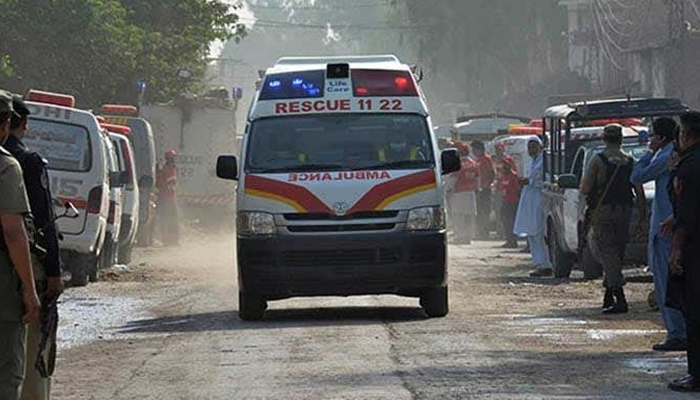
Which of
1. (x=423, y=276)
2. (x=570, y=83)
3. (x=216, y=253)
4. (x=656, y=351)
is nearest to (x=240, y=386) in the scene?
(x=656, y=351)

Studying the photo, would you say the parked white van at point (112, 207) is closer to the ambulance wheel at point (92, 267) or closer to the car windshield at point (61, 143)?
the ambulance wheel at point (92, 267)

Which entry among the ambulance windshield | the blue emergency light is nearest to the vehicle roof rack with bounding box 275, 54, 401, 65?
the blue emergency light

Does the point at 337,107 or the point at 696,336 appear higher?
the point at 337,107

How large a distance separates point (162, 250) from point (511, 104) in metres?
52.4

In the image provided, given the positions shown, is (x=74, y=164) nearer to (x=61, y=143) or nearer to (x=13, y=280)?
(x=61, y=143)

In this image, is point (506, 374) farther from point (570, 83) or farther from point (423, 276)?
point (570, 83)

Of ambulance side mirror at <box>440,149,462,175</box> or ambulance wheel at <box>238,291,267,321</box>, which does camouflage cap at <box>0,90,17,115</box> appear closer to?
ambulance wheel at <box>238,291,267,321</box>

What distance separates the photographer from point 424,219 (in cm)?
1738

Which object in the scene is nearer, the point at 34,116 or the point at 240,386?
the point at 240,386

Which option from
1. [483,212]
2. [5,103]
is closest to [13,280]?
[5,103]

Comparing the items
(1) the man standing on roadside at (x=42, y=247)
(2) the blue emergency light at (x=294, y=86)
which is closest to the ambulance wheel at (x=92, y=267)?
(2) the blue emergency light at (x=294, y=86)

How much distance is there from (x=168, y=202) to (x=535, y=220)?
43.7 ft

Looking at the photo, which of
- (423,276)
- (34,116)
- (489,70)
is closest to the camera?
(423,276)

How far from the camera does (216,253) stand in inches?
1404
